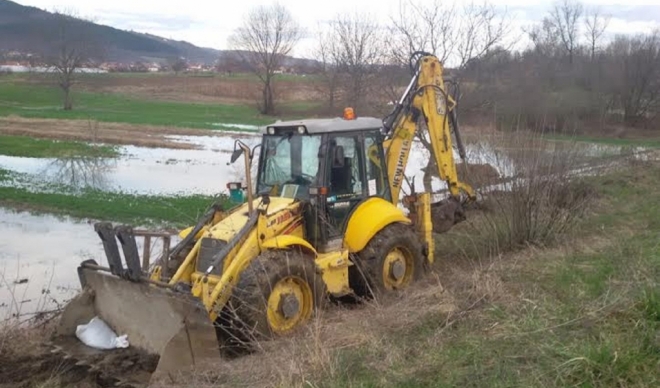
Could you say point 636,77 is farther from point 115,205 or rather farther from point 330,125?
point 330,125

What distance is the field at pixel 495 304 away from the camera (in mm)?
5294

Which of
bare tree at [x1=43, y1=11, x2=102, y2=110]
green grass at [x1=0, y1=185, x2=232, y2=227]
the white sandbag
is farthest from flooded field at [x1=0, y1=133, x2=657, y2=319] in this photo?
bare tree at [x1=43, y1=11, x2=102, y2=110]

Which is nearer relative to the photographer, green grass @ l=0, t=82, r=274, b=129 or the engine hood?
the engine hood

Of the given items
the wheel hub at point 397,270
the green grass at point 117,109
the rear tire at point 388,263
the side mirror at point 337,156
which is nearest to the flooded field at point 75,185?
the rear tire at point 388,263

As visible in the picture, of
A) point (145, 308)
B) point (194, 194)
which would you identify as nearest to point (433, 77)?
point (145, 308)

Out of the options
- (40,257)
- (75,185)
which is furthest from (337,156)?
(75,185)

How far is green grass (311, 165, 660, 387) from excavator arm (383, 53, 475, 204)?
2.32 m

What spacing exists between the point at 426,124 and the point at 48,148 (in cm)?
2488

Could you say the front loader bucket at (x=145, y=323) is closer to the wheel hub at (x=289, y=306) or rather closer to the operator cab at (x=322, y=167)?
the wheel hub at (x=289, y=306)

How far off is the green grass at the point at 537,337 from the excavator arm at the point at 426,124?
2320mm

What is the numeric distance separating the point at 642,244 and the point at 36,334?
7873 mm

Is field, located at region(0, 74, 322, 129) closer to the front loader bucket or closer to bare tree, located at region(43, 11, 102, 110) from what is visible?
bare tree, located at region(43, 11, 102, 110)

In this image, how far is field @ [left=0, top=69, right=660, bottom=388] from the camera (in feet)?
17.4

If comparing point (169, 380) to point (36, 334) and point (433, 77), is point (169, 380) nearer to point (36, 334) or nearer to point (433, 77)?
point (36, 334)
